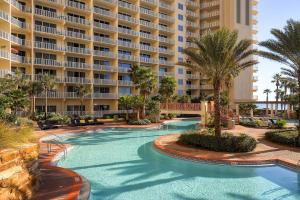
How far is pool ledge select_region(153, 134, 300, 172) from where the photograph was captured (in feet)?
46.8

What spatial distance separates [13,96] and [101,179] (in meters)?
23.3

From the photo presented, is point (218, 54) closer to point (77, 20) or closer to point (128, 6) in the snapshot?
point (77, 20)

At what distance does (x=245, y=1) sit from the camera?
63.9 m

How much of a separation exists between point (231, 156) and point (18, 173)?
11583 mm

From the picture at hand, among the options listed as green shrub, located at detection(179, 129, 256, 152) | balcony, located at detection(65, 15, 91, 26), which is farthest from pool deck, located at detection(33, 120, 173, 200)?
balcony, located at detection(65, 15, 91, 26)

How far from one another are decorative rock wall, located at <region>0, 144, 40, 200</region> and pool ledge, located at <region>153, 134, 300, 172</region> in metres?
8.93

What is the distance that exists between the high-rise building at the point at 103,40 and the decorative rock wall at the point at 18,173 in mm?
30405

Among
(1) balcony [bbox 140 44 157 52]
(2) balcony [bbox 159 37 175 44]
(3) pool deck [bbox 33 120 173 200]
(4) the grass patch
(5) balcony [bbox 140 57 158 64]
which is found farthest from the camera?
(2) balcony [bbox 159 37 175 44]

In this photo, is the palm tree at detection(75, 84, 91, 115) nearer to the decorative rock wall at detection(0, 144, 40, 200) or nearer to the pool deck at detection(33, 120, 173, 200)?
the pool deck at detection(33, 120, 173, 200)

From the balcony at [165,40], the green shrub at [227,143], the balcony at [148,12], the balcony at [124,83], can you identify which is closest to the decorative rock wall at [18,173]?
the green shrub at [227,143]

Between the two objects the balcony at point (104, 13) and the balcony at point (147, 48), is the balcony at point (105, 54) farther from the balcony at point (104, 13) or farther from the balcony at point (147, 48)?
the balcony at point (147, 48)

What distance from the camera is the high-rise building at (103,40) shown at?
40.8 meters

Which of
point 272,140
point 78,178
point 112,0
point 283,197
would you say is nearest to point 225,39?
point 272,140

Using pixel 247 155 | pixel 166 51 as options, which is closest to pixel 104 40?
pixel 166 51
